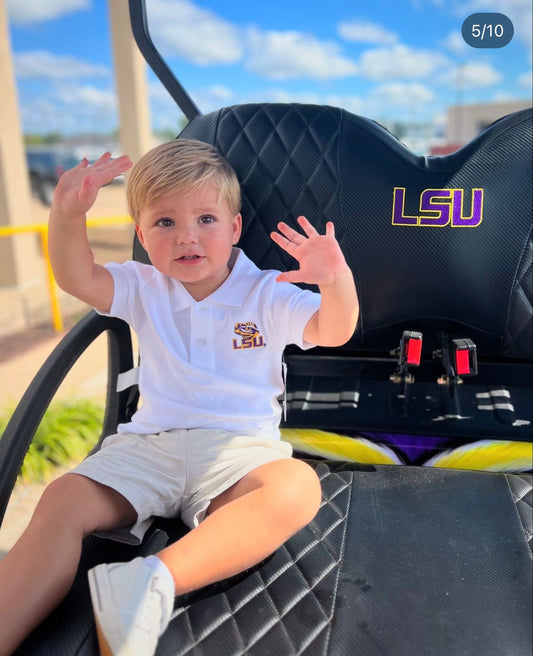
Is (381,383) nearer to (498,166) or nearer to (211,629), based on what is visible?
(498,166)

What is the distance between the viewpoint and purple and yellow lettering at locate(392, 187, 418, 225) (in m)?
1.39

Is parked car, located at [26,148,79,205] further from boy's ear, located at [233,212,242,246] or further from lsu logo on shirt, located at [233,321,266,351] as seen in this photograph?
lsu logo on shirt, located at [233,321,266,351]

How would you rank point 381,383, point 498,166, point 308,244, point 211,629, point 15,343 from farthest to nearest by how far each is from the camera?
1. point 15,343
2. point 381,383
3. point 498,166
4. point 308,244
5. point 211,629

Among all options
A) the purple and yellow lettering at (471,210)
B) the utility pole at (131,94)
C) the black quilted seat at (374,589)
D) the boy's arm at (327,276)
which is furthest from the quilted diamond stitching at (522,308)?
the utility pole at (131,94)

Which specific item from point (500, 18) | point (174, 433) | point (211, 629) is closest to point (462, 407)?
point (174, 433)

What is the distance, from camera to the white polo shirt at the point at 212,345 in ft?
4.01

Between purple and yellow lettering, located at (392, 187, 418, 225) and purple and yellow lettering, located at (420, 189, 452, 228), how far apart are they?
32mm

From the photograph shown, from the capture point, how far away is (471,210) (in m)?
1.37

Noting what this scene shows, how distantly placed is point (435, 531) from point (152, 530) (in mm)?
534

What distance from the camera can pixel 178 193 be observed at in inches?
46.4

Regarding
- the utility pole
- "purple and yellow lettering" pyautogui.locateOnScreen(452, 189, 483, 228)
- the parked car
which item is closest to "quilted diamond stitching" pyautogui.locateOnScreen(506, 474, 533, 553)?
"purple and yellow lettering" pyautogui.locateOnScreen(452, 189, 483, 228)

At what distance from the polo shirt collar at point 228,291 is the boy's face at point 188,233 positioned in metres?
0.05

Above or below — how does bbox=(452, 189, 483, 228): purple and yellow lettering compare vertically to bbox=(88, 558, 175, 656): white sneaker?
above

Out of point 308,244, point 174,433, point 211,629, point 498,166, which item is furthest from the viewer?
point 498,166
